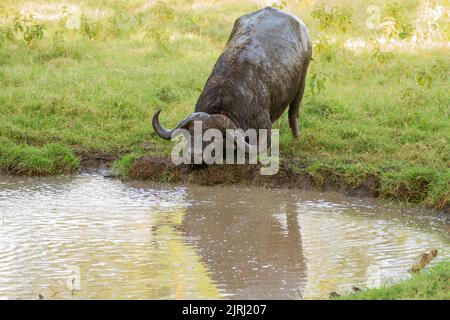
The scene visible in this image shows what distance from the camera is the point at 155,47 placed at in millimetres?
11812

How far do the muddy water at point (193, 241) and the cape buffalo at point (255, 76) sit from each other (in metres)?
0.70

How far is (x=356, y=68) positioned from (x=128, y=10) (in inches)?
165

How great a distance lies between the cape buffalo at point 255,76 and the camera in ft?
25.3

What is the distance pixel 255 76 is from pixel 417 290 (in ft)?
12.6

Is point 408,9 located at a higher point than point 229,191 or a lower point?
higher

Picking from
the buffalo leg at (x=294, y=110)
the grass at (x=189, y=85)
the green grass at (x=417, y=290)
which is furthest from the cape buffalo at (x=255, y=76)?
the green grass at (x=417, y=290)

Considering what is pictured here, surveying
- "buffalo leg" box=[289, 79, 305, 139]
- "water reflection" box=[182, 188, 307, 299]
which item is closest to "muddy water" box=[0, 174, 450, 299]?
"water reflection" box=[182, 188, 307, 299]

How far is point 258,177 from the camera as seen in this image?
7668mm

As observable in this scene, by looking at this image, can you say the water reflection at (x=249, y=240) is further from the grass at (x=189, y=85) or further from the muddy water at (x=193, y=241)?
the grass at (x=189, y=85)

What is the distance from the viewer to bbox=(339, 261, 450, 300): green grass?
438 cm

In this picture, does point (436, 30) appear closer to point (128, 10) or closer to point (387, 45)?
point (387, 45)

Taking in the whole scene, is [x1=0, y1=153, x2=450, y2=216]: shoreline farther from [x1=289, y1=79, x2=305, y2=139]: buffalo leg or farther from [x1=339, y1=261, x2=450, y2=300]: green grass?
[x1=339, y1=261, x2=450, y2=300]: green grass

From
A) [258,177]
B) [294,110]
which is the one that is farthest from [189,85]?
[258,177]
